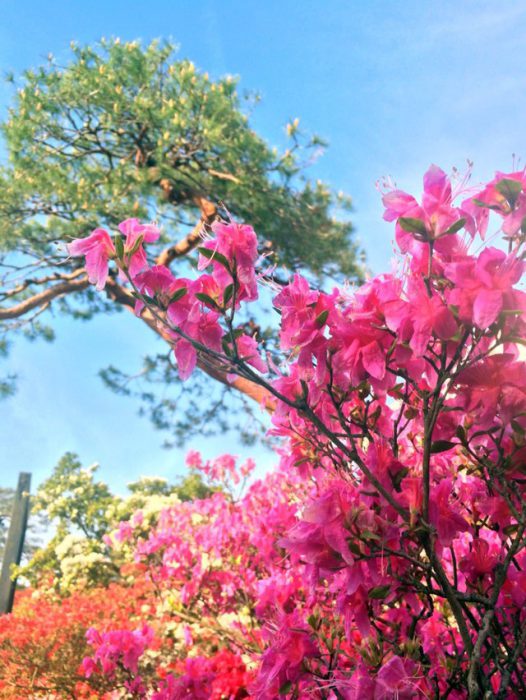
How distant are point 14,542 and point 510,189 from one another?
861 cm

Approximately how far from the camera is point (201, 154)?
7109 mm

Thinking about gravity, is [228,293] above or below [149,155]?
below

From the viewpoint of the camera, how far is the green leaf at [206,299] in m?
0.99

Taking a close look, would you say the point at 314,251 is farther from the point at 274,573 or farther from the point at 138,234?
the point at 138,234

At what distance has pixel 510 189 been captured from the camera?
97cm

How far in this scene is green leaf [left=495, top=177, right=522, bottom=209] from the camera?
38.1 inches

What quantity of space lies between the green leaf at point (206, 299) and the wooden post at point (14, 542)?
7992mm

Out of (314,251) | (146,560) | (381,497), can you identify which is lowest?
(381,497)

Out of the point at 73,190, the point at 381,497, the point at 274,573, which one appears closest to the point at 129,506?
the point at 73,190

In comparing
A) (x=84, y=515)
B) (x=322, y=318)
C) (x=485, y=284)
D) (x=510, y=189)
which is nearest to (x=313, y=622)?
(x=322, y=318)

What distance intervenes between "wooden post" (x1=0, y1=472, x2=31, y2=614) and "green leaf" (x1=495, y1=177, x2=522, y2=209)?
8.26m

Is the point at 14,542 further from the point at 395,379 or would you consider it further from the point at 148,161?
the point at 395,379

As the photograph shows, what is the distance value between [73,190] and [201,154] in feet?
5.14

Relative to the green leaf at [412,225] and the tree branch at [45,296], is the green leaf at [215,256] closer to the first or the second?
the green leaf at [412,225]
